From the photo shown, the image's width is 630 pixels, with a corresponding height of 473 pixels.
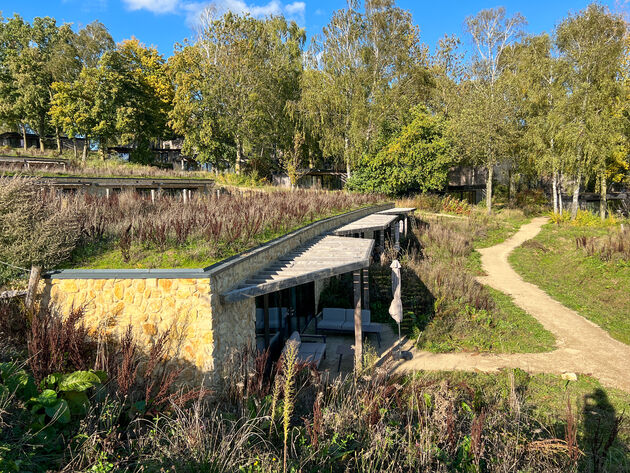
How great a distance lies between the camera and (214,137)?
30656mm

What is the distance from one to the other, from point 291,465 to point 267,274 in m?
3.74

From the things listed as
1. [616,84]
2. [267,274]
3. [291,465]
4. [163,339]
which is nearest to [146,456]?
[291,465]

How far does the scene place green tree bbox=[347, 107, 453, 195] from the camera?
27.1 meters

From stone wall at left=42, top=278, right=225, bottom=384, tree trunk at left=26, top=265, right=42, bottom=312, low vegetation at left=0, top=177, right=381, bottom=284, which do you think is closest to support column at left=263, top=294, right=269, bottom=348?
low vegetation at left=0, top=177, right=381, bottom=284

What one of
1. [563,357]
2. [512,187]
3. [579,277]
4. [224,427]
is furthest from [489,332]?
[512,187]

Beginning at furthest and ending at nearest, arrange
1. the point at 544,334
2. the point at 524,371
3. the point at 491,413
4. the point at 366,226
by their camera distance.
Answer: the point at 366,226, the point at 544,334, the point at 524,371, the point at 491,413

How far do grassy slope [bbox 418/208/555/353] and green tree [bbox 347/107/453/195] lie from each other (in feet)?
54.4

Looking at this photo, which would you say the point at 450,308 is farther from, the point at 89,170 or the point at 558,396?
the point at 89,170

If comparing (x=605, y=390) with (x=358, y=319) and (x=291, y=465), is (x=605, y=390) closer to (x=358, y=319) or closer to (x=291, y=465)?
(x=358, y=319)

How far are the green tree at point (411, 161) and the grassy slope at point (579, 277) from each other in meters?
9.22

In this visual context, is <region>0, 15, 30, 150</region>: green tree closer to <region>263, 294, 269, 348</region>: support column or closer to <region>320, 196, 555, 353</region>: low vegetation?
<region>320, 196, 555, 353</region>: low vegetation

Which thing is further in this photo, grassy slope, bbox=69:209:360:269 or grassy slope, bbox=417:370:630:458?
grassy slope, bbox=69:209:360:269

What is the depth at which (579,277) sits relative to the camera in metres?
14.5

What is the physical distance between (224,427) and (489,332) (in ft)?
25.4
